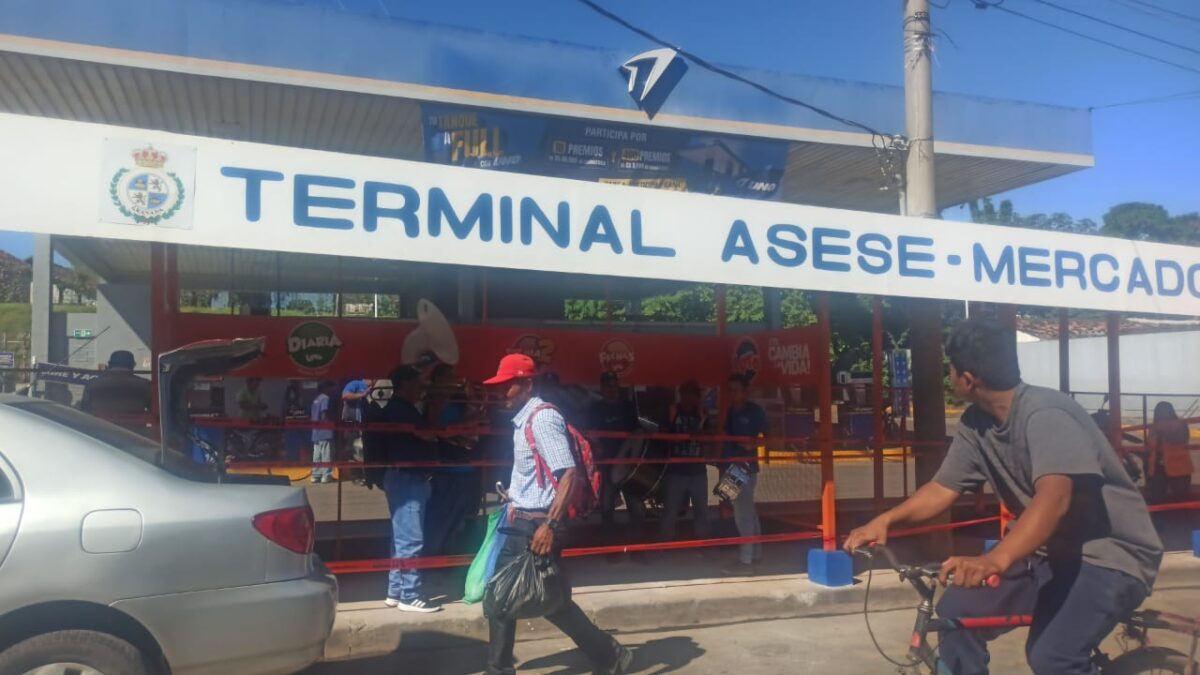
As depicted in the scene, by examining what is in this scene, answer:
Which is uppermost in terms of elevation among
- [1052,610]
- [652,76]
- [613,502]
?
[652,76]

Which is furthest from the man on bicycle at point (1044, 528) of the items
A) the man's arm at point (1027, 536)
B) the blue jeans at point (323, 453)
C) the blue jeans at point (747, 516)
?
the blue jeans at point (323, 453)

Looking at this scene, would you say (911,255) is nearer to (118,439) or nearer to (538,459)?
(538,459)

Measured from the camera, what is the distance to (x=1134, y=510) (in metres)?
3.36

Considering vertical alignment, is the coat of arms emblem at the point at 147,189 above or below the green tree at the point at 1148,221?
below

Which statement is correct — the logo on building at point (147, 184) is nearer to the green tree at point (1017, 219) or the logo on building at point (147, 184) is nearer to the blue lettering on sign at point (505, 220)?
the blue lettering on sign at point (505, 220)

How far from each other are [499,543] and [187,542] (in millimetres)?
1540

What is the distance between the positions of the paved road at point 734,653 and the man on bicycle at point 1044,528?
88.7 inches

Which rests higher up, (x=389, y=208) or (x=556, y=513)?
(x=389, y=208)

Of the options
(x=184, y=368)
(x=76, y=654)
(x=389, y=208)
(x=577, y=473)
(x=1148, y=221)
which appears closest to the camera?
(x=76, y=654)

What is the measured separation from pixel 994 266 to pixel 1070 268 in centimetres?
74

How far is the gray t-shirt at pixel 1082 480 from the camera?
10.6 feet

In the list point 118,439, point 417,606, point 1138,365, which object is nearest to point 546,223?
point 417,606

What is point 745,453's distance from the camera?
8.43 meters

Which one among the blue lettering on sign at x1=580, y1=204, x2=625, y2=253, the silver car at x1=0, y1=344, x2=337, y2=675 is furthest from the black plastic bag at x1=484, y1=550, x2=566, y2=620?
the blue lettering on sign at x1=580, y1=204, x2=625, y2=253
